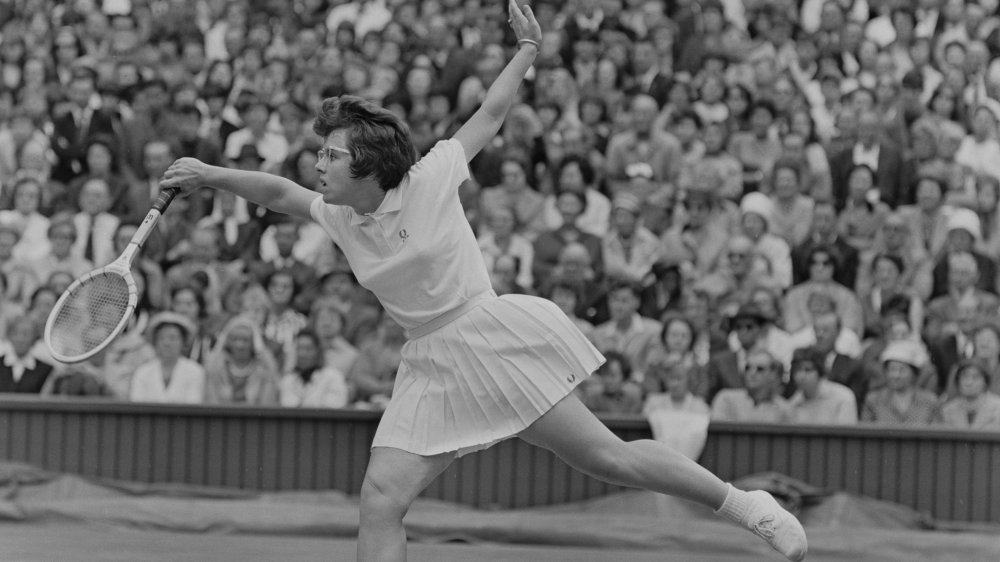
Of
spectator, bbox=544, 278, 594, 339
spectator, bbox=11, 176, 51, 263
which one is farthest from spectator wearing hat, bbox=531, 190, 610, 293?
spectator, bbox=11, 176, 51, 263

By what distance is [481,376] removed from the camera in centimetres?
520

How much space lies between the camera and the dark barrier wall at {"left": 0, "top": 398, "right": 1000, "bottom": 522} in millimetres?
8836

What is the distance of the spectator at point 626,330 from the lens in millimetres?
10062

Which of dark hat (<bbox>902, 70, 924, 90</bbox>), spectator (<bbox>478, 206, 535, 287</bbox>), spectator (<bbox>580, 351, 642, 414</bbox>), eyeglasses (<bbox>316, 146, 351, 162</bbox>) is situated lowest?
spectator (<bbox>580, 351, 642, 414</bbox>)

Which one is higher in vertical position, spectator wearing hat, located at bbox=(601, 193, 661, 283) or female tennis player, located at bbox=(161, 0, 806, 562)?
spectator wearing hat, located at bbox=(601, 193, 661, 283)

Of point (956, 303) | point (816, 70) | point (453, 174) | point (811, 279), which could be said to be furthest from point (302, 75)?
point (453, 174)

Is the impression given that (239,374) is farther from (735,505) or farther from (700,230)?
(735,505)

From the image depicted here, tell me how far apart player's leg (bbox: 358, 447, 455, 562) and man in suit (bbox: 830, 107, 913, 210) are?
Result: 22.3ft

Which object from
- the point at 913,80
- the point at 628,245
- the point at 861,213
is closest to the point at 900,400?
the point at 861,213

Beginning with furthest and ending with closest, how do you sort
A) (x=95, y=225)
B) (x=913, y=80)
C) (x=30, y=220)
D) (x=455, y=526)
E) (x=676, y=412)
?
1. (x=913, y=80)
2. (x=30, y=220)
3. (x=95, y=225)
4. (x=676, y=412)
5. (x=455, y=526)

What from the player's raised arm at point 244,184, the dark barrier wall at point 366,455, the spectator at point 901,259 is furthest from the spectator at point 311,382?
the player's raised arm at point 244,184

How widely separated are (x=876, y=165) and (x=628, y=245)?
1844 millimetres

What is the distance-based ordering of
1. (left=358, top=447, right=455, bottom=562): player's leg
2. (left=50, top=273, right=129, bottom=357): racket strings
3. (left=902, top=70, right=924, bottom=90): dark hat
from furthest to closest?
(left=902, top=70, right=924, bottom=90): dark hat, (left=50, top=273, right=129, bottom=357): racket strings, (left=358, top=447, right=455, bottom=562): player's leg

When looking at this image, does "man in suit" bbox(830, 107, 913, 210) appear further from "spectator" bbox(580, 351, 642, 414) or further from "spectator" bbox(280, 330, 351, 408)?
"spectator" bbox(280, 330, 351, 408)
